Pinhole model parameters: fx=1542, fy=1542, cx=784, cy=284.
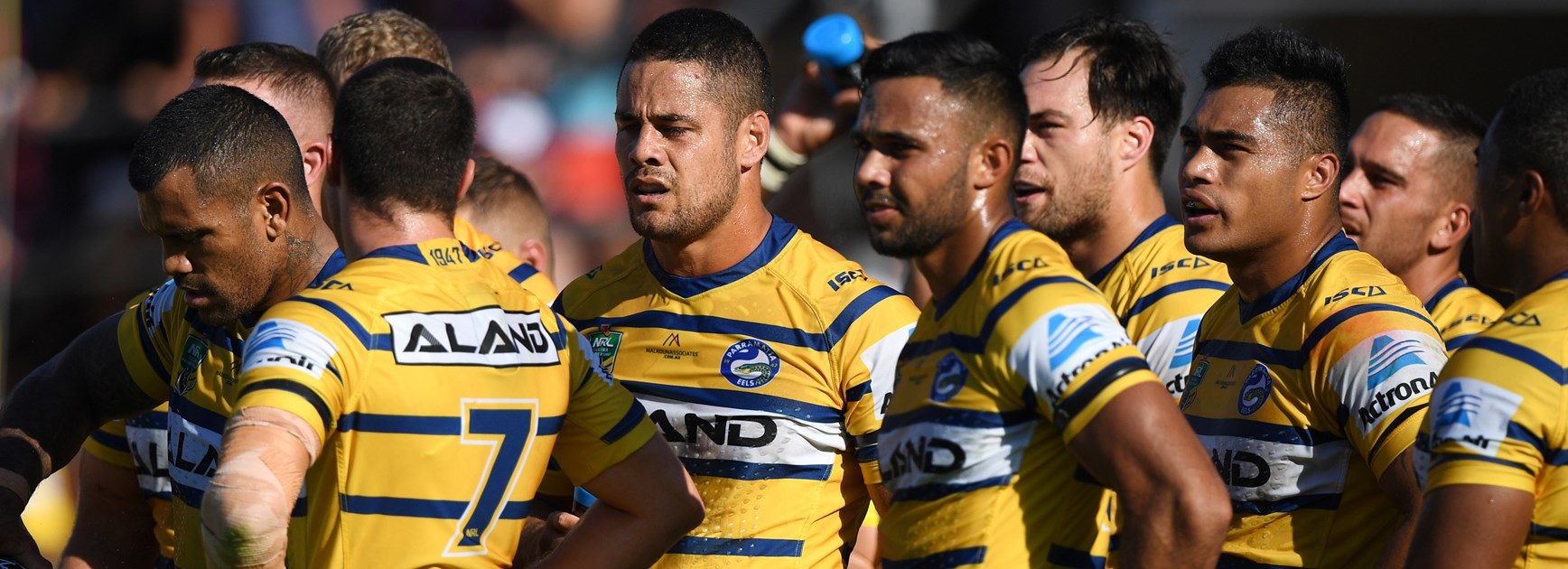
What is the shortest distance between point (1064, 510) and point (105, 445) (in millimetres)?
3505

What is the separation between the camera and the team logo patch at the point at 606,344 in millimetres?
4727

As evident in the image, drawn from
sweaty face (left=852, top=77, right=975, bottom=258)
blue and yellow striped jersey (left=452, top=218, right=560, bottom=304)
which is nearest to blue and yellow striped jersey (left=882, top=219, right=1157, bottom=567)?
sweaty face (left=852, top=77, right=975, bottom=258)

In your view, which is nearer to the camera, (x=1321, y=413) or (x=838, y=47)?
(x=1321, y=413)

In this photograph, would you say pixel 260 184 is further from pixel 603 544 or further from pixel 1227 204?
pixel 1227 204

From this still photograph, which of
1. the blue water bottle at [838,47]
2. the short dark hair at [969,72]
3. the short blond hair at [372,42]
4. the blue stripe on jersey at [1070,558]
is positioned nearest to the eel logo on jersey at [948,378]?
the blue stripe on jersey at [1070,558]

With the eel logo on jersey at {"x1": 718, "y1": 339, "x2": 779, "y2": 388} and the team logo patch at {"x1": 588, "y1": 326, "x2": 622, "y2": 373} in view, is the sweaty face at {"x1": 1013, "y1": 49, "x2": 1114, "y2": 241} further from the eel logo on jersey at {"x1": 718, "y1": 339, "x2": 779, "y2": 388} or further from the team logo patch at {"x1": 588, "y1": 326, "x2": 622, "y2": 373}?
the team logo patch at {"x1": 588, "y1": 326, "x2": 622, "y2": 373}

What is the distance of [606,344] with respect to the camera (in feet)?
15.6

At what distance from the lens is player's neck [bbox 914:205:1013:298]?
353 cm

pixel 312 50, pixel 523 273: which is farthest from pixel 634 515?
pixel 312 50

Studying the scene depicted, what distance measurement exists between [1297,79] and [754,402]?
186cm

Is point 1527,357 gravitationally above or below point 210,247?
above

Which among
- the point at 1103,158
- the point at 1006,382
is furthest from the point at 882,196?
the point at 1103,158

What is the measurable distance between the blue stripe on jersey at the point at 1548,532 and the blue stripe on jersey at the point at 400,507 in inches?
95.9

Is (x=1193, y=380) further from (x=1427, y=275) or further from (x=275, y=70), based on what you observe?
(x=275, y=70)
